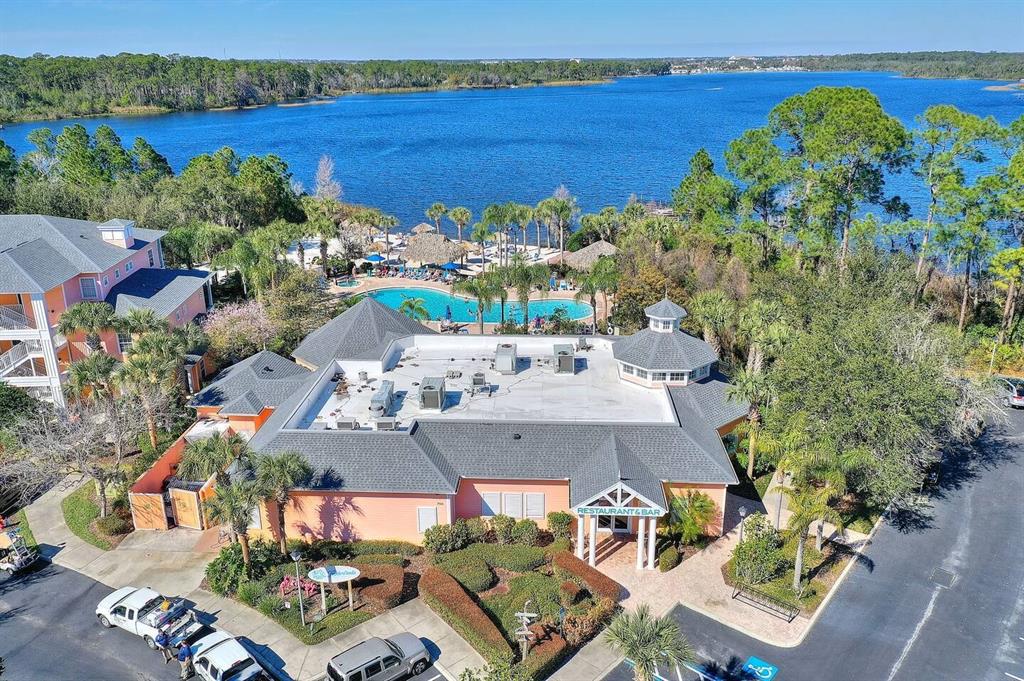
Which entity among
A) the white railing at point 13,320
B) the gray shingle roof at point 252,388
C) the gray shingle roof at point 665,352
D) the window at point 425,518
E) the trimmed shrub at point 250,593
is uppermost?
the white railing at point 13,320

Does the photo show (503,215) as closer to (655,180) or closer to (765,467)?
(765,467)

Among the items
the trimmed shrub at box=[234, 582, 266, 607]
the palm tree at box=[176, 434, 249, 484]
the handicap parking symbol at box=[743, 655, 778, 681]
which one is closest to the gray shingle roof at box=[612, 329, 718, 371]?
the handicap parking symbol at box=[743, 655, 778, 681]

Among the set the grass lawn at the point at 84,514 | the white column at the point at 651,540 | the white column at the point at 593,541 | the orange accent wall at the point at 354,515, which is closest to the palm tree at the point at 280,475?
the orange accent wall at the point at 354,515

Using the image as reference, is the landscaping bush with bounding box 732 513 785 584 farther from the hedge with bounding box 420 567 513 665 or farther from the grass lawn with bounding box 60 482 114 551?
the grass lawn with bounding box 60 482 114 551

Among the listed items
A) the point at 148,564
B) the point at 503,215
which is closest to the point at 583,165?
the point at 503,215

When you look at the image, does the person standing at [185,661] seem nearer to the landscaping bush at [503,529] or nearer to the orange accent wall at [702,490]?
the landscaping bush at [503,529]

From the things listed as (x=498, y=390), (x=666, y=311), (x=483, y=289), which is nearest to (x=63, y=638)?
(x=498, y=390)

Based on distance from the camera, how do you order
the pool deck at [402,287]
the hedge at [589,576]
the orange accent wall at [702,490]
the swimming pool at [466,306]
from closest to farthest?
1. the hedge at [589,576]
2. the orange accent wall at [702,490]
3. the swimming pool at [466,306]
4. the pool deck at [402,287]
